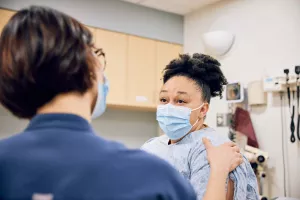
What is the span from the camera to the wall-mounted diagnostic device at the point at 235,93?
9.23 feet

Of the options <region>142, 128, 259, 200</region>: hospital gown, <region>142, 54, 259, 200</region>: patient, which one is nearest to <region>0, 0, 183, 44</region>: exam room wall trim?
<region>142, 54, 259, 200</region>: patient

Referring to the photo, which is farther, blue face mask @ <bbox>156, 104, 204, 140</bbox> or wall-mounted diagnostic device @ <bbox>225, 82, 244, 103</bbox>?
wall-mounted diagnostic device @ <bbox>225, 82, 244, 103</bbox>

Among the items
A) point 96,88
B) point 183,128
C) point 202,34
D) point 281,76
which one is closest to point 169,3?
point 202,34

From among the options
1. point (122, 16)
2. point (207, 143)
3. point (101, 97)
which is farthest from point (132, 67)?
point (101, 97)

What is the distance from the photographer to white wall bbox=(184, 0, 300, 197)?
2549 mm

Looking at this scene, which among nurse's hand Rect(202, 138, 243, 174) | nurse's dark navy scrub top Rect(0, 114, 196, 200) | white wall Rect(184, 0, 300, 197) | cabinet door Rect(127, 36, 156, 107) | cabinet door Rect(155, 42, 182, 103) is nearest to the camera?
nurse's dark navy scrub top Rect(0, 114, 196, 200)

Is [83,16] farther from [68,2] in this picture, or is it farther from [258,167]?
[258,167]

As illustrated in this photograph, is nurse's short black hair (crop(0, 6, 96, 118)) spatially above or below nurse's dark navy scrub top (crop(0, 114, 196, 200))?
above

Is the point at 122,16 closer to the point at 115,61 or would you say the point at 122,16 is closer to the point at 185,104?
the point at 115,61

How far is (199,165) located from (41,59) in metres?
0.83

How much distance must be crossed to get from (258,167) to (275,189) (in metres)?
0.22

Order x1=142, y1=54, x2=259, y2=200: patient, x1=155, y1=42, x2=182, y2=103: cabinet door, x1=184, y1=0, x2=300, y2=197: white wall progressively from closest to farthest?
x1=142, y1=54, x2=259, y2=200: patient, x1=184, y1=0, x2=300, y2=197: white wall, x1=155, y1=42, x2=182, y2=103: cabinet door

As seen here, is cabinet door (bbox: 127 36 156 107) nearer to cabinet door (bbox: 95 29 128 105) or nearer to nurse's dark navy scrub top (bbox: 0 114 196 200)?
cabinet door (bbox: 95 29 128 105)

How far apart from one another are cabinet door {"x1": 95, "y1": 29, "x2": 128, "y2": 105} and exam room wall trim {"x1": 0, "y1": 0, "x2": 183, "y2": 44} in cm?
8
